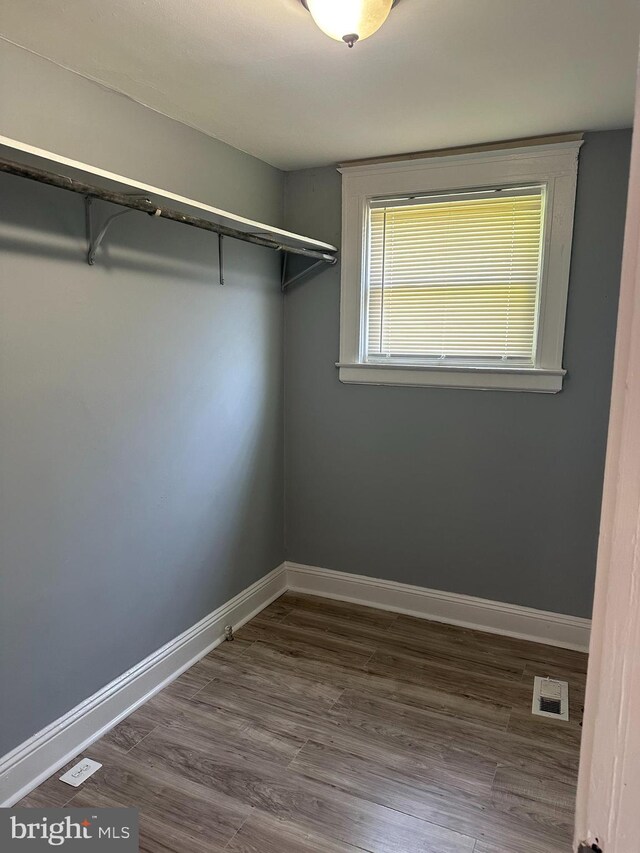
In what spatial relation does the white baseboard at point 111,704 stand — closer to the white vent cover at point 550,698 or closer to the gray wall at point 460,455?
Result: the gray wall at point 460,455

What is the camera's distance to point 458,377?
2.75 meters

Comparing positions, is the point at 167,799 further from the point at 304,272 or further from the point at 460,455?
the point at 304,272

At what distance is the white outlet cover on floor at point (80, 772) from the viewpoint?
6.05 ft

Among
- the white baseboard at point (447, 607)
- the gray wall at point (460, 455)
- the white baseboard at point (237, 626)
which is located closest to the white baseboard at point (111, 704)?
the white baseboard at point (237, 626)

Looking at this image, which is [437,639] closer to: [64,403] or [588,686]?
[64,403]

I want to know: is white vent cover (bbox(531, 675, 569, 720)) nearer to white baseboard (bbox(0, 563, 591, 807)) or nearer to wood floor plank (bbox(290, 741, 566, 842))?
white baseboard (bbox(0, 563, 591, 807))

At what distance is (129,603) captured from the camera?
2.20 metres

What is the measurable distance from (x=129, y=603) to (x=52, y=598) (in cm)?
37

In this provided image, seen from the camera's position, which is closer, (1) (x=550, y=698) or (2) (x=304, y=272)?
(1) (x=550, y=698)

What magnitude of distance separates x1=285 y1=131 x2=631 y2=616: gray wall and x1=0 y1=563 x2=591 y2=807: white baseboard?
0.07 m

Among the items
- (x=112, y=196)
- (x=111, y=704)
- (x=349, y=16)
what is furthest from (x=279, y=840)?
(x=349, y=16)

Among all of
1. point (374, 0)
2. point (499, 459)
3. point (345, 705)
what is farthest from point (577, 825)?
point (499, 459)

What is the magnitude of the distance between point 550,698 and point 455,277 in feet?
6.17

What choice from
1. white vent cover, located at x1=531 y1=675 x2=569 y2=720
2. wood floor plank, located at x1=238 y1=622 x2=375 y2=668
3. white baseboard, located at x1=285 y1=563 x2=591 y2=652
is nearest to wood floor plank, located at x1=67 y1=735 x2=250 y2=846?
wood floor plank, located at x1=238 y1=622 x2=375 y2=668
